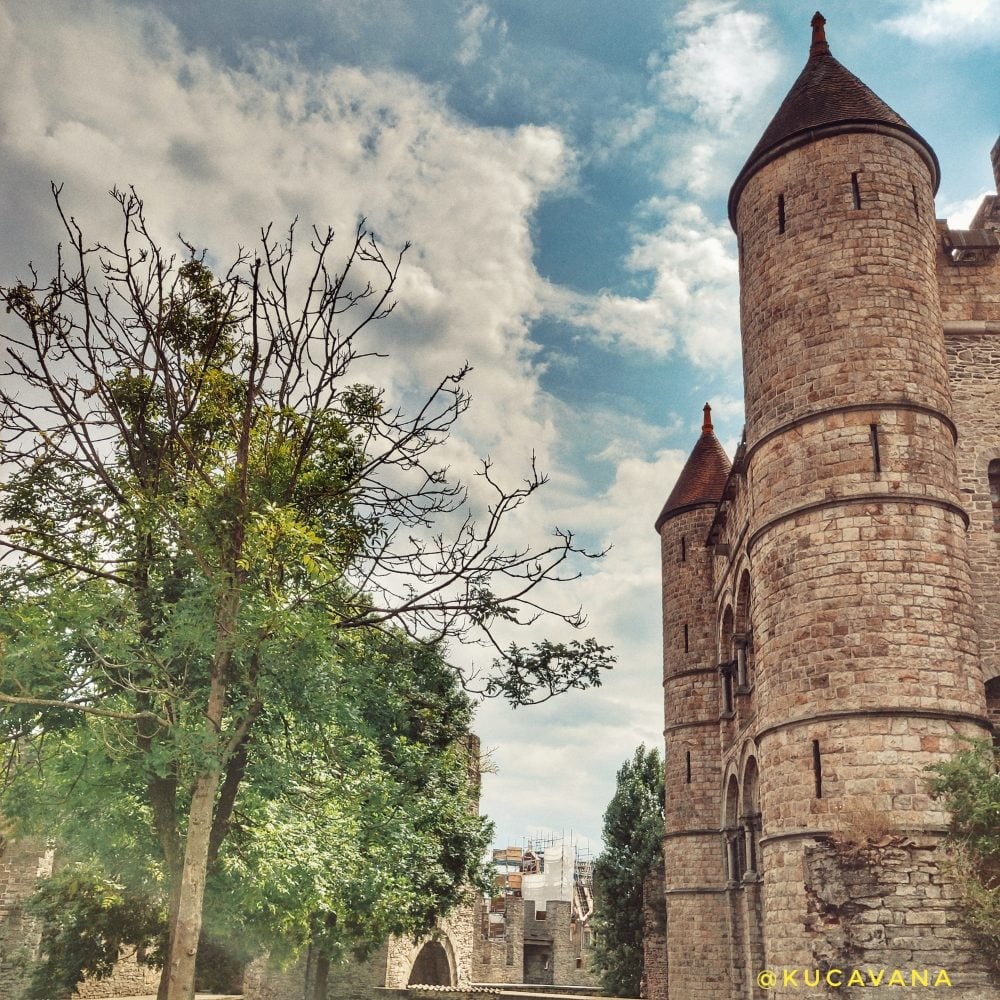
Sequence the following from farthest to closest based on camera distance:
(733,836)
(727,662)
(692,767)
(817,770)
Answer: (692,767)
(727,662)
(733,836)
(817,770)

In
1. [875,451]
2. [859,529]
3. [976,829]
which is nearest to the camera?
[976,829]

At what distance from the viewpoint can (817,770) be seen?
1080cm

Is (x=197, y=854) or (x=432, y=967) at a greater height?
(x=197, y=854)

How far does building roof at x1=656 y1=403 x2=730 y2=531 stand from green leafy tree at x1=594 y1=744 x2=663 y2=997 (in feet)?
38.4

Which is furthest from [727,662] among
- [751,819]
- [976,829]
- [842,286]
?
[976,829]

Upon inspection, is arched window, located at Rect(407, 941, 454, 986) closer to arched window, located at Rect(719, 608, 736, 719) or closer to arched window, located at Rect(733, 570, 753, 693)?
arched window, located at Rect(719, 608, 736, 719)

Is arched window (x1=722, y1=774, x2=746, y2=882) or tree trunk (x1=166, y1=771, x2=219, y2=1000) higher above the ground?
arched window (x1=722, y1=774, x2=746, y2=882)

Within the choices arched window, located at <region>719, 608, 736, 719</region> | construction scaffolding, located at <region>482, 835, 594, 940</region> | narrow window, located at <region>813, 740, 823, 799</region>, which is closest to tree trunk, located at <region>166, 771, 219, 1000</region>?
narrow window, located at <region>813, 740, 823, 799</region>

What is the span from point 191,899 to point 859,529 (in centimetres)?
797

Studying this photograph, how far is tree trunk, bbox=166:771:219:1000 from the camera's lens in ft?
25.5

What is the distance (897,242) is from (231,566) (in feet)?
30.1

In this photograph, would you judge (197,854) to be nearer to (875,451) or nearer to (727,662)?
(875,451)

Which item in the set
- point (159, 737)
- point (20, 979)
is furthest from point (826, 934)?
point (20, 979)

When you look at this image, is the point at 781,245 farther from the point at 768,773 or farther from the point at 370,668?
the point at 370,668
